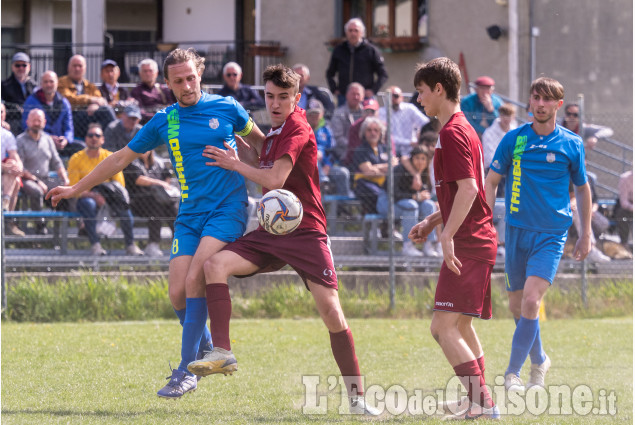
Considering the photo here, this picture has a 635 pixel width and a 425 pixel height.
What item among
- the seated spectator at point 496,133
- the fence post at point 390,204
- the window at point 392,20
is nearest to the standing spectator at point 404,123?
the seated spectator at point 496,133

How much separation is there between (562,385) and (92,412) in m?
3.24

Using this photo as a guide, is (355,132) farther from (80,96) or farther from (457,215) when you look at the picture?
(457,215)

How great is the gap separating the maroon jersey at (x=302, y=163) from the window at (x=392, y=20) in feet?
47.3

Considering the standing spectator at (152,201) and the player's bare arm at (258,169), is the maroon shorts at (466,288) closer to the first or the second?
the player's bare arm at (258,169)

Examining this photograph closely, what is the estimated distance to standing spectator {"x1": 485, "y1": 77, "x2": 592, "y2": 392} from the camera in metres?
6.57

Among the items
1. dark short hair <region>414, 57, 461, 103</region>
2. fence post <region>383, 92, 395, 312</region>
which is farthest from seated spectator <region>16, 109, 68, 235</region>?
dark short hair <region>414, 57, 461, 103</region>

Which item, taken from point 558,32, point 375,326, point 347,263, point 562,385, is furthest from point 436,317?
point 558,32

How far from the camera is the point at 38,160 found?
11406 mm

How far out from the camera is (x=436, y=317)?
220 inches

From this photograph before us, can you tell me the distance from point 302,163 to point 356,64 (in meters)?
9.28

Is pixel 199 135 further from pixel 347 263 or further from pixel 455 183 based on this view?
pixel 347 263

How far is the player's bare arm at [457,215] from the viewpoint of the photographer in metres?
5.24

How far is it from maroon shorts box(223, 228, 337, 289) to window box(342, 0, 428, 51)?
14639mm

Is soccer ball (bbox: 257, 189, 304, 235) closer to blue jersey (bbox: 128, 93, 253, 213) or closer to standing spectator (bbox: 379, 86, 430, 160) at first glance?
blue jersey (bbox: 128, 93, 253, 213)
